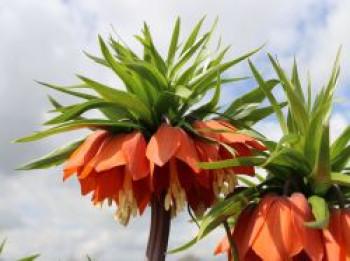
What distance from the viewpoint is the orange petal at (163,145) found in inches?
98.3

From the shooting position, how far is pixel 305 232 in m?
2.38

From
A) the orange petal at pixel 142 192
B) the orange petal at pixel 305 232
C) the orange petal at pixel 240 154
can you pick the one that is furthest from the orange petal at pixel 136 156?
the orange petal at pixel 305 232

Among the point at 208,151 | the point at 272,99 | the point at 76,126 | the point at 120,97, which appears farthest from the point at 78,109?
the point at 272,99

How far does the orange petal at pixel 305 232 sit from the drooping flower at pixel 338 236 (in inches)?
1.1

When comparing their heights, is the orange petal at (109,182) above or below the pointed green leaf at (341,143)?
above

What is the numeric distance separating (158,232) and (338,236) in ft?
2.28

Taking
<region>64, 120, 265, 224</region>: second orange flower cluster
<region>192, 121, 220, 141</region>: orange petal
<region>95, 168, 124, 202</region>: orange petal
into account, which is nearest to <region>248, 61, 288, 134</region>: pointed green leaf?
<region>64, 120, 265, 224</region>: second orange flower cluster

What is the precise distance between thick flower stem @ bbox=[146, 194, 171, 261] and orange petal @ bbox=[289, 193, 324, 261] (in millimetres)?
521

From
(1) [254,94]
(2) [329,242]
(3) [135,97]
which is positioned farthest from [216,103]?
(2) [329,242]

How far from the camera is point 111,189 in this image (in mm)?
2660

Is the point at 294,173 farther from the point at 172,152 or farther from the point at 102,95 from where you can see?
the point at 102,95

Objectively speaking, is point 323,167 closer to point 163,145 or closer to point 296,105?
point 296,105

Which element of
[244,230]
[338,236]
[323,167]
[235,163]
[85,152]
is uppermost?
[85,152]

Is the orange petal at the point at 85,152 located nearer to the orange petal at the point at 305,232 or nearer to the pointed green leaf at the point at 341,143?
the orange petal at the point at 305,232
